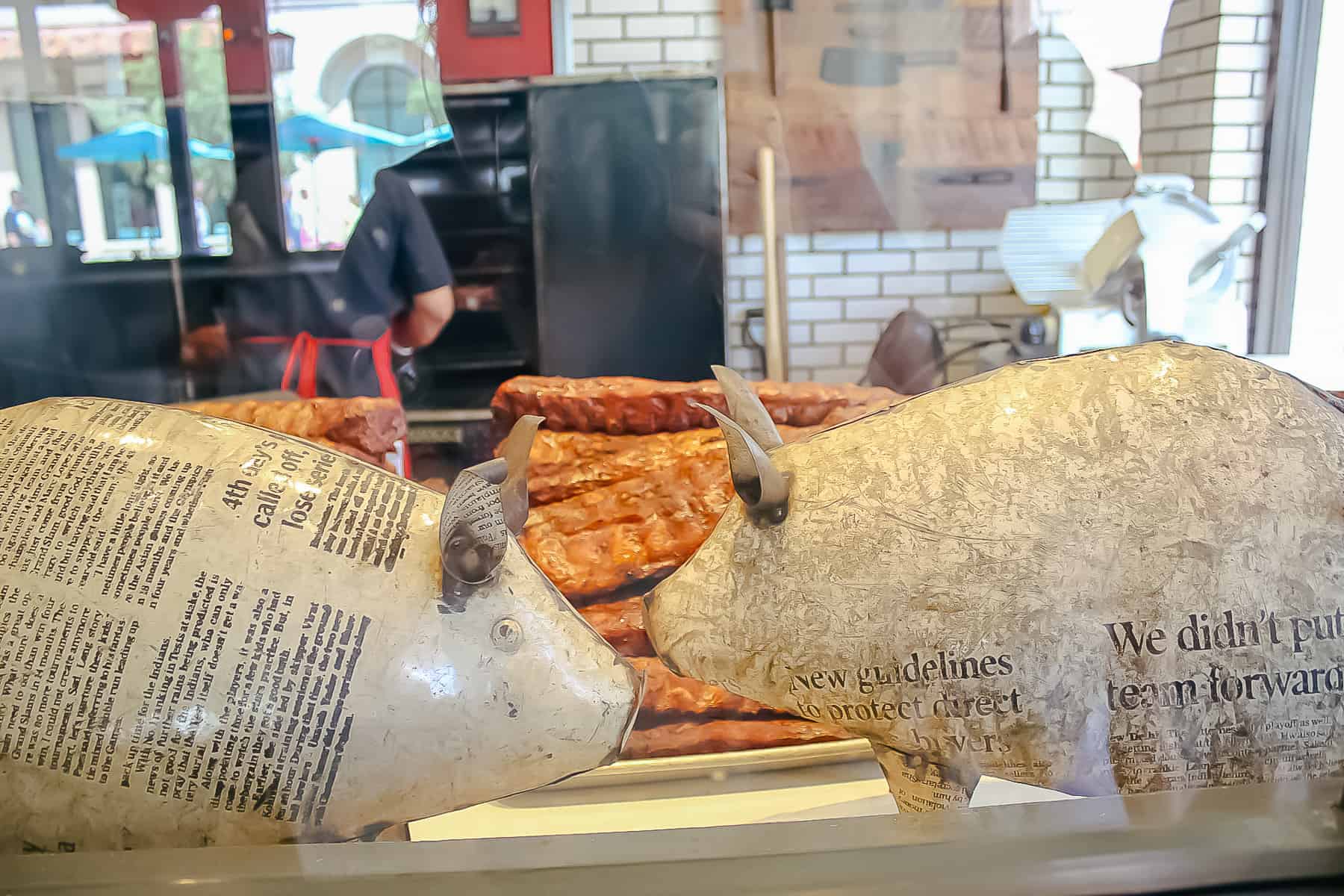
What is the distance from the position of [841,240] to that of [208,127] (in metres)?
0.78

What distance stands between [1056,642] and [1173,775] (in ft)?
0.40

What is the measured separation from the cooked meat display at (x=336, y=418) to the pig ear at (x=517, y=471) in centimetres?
49

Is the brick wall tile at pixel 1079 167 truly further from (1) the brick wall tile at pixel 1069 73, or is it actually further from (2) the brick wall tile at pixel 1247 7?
(2) the brick wall tile at pixel 1247 7

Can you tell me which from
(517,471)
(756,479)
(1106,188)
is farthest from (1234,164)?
(517,471)

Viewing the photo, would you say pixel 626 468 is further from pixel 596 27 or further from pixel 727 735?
pixel 596 27

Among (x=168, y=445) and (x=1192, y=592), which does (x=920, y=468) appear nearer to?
(x=1192, y=592)

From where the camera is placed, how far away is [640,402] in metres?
1.16

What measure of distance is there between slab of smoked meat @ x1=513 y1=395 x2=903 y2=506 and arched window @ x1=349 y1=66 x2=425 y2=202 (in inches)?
15.0

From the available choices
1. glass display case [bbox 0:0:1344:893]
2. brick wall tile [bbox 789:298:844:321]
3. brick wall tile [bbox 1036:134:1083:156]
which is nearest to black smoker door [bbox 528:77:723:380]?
glass display case [bbox 0:0:1344:893]

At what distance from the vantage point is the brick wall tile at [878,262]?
1.17 metres

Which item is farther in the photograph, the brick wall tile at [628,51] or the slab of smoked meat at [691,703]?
the brick wall tile at [628,51]

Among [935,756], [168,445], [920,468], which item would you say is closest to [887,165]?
[920,468]

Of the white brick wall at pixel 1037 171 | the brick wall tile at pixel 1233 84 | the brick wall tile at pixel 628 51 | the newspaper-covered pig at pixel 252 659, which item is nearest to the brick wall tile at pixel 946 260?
the white brick wall at pixel 1037 171

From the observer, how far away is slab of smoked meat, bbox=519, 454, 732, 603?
3.51ft
